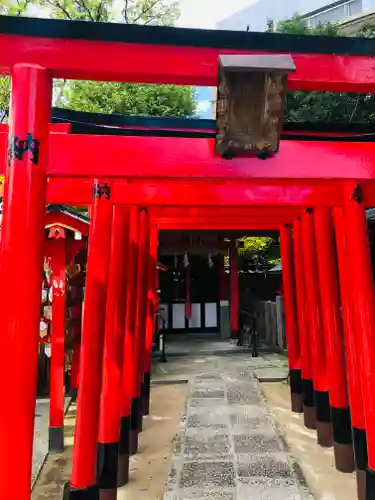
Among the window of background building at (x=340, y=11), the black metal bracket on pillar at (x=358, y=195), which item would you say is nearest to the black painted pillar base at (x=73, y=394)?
the black metal bracket on pillar at (x=358, y=195)

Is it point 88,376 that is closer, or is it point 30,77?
point 30,77

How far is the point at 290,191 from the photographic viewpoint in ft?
12.5

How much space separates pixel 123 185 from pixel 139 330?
2.90 m

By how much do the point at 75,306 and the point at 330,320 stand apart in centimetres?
408

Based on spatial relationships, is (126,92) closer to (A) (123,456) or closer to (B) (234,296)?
(B) (234,296)

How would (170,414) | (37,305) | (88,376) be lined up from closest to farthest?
1. (37,305)
2. (88,376)
3. (170,414)

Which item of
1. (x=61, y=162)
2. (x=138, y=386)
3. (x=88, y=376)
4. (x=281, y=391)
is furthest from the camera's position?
(x=281, y=391)

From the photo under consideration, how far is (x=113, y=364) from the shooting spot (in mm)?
3951

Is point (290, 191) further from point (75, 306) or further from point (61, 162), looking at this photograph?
point (75, 306)

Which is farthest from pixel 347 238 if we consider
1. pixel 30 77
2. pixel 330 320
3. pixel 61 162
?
pixel 30 77

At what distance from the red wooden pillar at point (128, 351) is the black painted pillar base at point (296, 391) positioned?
9.86 ft

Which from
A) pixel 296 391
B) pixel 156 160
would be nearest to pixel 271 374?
pixel 296 391

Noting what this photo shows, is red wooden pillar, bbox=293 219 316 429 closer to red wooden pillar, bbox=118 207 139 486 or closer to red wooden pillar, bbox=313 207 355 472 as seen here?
red wooden pillar, bbox=313 207 355 472

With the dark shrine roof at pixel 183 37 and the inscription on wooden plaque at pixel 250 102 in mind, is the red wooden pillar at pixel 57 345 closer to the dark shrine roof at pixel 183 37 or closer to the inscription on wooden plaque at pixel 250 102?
the dark shrine roof at pixel 183 37
